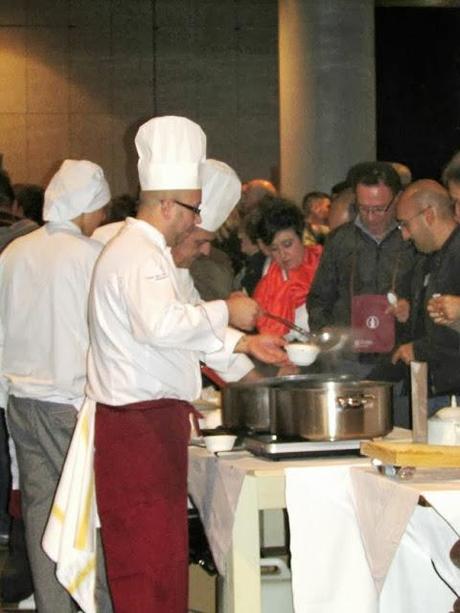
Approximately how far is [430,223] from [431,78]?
7319 mm

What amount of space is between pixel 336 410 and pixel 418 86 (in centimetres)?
846

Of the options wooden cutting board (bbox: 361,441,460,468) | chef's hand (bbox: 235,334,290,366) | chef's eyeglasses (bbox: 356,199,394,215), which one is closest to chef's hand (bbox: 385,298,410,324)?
chef's eyeglasses (bbox: 356,199,394,215)

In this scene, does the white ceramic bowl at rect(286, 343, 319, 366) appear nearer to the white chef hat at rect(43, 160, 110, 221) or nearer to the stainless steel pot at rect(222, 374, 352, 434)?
the stainless steel pot at rect(222, 374, 352, 434)

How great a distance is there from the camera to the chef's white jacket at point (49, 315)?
424cm

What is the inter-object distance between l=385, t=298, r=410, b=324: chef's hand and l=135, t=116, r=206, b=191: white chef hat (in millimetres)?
1329

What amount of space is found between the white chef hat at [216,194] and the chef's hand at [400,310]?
734 mm

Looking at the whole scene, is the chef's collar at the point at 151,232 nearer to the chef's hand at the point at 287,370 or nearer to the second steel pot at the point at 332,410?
the second steel pot at the point at 332,410

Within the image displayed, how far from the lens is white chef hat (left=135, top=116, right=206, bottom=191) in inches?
142

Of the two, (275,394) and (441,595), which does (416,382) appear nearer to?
(275,394)

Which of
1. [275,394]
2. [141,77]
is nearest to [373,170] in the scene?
[275,394]

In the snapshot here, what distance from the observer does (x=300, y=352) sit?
3.66 metres

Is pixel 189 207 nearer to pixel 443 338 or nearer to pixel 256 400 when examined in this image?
pixel 256 400

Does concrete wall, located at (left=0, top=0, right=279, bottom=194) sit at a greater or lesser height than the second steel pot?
greater

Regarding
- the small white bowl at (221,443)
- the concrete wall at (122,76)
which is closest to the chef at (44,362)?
the small white bowl at (221,443)
